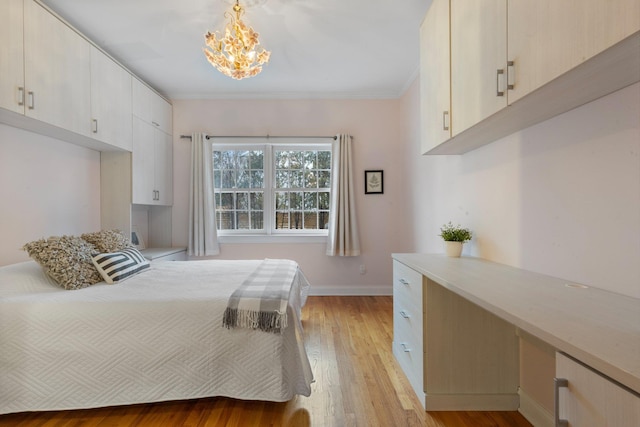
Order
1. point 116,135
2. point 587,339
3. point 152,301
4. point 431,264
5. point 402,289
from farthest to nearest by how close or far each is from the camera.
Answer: point 116,135, point 402,289, point 431,264, point 152,301, point 587,339

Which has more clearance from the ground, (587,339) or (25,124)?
(25,124)

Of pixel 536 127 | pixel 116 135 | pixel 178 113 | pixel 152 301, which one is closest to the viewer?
pixel 536 127

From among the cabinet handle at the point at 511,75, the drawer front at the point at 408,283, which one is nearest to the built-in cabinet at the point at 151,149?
the drawer front at the point at 408,283

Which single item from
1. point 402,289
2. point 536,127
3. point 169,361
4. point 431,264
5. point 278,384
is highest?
point 536,127

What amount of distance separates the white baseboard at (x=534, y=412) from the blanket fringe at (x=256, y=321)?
4.54 feet

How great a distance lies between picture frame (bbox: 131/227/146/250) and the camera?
382cm

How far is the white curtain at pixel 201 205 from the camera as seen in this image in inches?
164

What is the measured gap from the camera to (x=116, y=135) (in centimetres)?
315

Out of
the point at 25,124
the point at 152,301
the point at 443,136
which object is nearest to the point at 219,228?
the point at 25,124

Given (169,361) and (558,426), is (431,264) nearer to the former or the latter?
(558,426)

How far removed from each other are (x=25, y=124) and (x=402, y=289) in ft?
9.77

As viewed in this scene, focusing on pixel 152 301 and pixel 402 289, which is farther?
pixel 402 289

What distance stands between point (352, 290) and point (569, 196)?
10.4 ft

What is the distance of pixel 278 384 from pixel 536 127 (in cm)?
194
